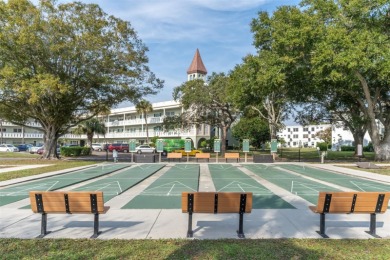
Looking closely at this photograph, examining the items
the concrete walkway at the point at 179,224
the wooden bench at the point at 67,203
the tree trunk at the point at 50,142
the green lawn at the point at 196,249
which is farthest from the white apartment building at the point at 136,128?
the green lawn at the point at 196,249

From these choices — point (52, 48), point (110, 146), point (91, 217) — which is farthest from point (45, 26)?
point (110, 146)

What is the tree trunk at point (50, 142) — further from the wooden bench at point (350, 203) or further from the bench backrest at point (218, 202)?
the wooden bench at point (350, 203)

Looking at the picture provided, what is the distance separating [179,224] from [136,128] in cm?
7116

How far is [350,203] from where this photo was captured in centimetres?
681

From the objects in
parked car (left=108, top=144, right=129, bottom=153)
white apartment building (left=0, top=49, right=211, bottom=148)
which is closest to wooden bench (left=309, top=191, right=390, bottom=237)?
parked car (left=108, top=144, right=129, bottom=153)

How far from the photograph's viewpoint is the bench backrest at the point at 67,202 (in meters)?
6.70

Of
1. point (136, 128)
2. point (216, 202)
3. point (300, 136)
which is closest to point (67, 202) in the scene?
point (216, 202)

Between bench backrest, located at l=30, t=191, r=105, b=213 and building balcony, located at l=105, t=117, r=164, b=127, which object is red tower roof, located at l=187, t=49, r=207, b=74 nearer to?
building balcony, located at l=105, t=117, r=164, b=127

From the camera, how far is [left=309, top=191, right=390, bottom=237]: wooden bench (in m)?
6.76

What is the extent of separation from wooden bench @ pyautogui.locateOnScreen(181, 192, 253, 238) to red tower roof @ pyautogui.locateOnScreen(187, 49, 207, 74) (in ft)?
241

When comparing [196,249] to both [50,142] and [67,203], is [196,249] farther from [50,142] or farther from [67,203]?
[50,142]

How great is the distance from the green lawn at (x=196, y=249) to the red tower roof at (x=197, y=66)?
7409 cm

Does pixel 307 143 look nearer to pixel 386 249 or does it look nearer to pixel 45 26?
pixel 45 26

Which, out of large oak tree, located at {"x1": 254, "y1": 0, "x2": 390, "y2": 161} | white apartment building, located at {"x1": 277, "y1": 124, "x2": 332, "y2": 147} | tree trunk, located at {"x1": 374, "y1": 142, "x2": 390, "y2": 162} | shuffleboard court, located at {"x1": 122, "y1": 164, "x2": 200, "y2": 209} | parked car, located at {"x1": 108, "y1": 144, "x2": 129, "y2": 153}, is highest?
large oak tree, located at {"x1": 254, "y1": 0, "x2": 390, "y2": 161}
